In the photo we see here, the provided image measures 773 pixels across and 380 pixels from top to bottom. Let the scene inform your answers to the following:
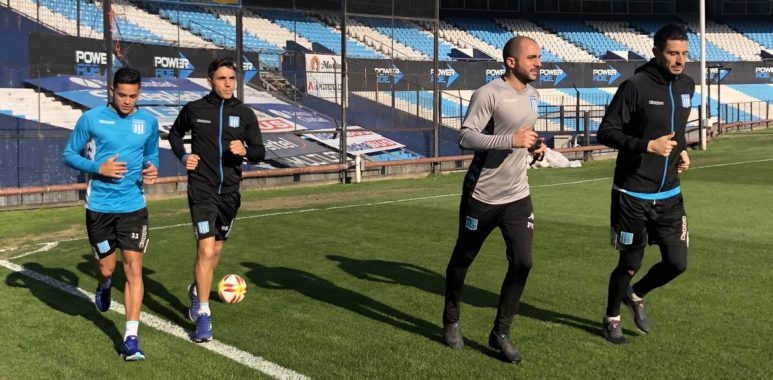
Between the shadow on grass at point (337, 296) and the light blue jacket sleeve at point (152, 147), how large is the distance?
2.19 metres

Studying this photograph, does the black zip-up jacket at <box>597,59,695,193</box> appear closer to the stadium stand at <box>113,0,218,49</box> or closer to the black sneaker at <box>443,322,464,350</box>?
the black sneaker at <box>443,322,464,350</box>

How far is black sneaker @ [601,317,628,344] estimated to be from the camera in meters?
5.84

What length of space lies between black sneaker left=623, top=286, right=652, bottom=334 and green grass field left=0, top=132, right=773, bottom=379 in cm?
8

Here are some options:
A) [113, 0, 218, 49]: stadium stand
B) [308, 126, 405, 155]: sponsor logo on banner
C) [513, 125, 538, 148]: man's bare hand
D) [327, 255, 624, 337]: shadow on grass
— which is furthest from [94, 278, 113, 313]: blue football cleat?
[113, 0, 218, 49]: stadium stand

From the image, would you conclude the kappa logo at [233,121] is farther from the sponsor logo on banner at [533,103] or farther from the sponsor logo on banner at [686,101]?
the sponsor logo on banner at [686,101]

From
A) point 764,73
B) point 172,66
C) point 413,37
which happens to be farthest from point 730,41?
point 172,66

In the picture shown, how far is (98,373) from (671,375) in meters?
3.77

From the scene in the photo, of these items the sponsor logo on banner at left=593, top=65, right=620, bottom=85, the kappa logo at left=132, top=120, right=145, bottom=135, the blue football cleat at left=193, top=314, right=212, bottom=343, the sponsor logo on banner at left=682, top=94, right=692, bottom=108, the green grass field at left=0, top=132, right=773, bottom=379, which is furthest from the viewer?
the sponsor logo on banner at left=593, top=65, right=620, bottom=85

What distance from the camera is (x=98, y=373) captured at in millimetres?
5391

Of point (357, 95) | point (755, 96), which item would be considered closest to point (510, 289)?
point (357, 95)

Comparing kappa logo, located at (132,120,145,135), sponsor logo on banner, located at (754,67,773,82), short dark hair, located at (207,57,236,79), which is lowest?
kappa logo, located at (132,120,145,135)

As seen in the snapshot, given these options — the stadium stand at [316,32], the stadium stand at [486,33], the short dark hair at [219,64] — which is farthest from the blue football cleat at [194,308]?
the stadium stand at [486,33]

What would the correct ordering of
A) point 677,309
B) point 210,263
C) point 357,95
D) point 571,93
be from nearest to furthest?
1. point 210,263
2. point 677,309
3. point 357,95
4. point 571,93

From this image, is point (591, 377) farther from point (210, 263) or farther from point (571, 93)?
point (571, 93)
